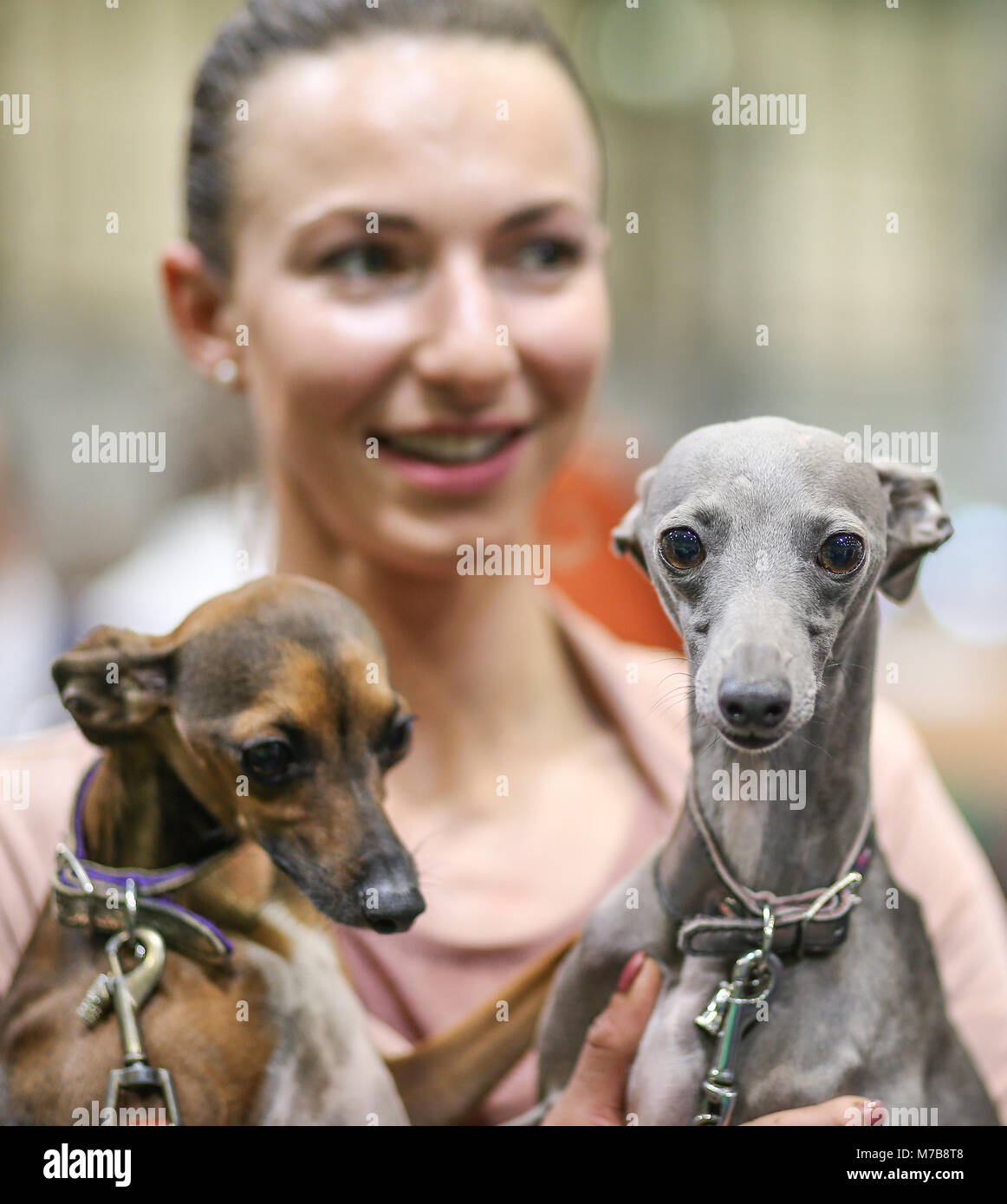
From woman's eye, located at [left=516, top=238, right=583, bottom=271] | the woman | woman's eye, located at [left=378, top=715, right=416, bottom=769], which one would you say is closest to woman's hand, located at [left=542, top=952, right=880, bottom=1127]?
the woman

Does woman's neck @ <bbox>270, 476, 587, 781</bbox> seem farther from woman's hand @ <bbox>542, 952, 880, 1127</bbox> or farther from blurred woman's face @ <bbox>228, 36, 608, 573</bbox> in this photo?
woman's hand @ <bbox>542, 952, 880, 1127</bbox>

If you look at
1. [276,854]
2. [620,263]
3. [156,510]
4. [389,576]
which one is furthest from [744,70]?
[276,854]

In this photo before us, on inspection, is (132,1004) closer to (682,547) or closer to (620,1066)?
(620,1066)

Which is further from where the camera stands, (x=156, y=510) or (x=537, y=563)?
(x=156, y=510)

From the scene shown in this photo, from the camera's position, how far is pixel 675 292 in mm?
2045

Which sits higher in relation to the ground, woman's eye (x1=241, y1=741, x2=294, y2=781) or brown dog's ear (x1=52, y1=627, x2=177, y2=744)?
brown dog's ear (x1=52, y1=627, x2=177, y2=744)

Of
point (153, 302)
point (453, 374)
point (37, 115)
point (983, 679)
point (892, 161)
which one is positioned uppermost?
point (37, 115)

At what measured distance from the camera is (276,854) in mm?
961

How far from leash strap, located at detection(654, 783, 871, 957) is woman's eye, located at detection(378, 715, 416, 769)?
0.26 meters

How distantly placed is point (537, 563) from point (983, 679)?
2.11ft

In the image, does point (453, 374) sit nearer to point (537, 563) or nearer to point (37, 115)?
point (537, 563)

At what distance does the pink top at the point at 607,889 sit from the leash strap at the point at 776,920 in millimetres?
129

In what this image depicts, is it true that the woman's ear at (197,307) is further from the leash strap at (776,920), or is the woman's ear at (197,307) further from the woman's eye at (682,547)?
the leash strap at (776,920)

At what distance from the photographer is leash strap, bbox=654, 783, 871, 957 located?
3.11 feet
